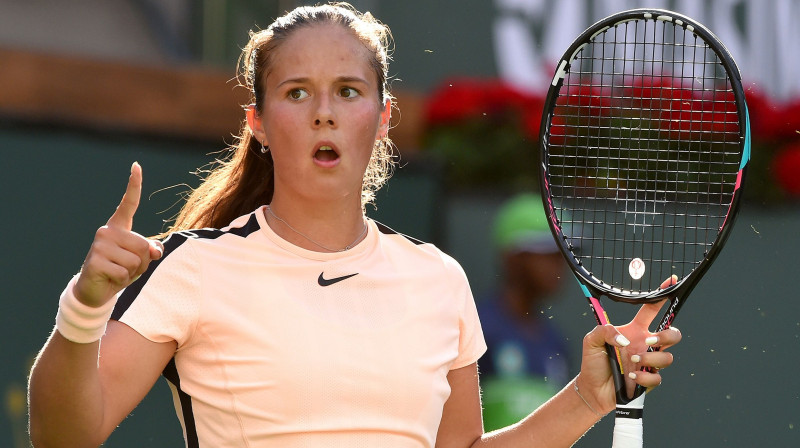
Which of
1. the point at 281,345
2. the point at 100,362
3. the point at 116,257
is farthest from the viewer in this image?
the point at 281,345

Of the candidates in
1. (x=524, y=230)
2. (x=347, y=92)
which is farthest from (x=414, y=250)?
(x=524, y=230)

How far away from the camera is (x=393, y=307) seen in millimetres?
2328

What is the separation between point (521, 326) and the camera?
4254 millimetres

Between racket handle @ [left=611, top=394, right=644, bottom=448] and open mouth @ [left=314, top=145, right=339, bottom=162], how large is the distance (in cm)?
68

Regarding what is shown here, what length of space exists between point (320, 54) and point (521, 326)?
2.08 meters

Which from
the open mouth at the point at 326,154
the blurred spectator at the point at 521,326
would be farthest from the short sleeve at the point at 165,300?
the blurred spectator at the point at 521,326

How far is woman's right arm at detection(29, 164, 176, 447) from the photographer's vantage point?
1.88 meters

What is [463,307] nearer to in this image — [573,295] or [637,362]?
[637,362]

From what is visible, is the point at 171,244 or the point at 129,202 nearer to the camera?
the point at 129,202

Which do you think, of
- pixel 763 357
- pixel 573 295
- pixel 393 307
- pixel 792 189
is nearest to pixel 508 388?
pixel 573 295

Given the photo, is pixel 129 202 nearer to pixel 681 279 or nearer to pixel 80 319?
pixel 80 319

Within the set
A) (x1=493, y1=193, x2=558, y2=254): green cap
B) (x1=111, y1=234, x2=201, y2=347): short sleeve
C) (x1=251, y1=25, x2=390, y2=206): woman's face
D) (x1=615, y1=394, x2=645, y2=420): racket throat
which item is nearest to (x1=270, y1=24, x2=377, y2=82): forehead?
(x1=251, y1=25, x2=390, y2=206): woman's face

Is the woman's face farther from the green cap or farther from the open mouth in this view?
the green cap

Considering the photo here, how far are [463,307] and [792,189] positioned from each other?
2766 mm
